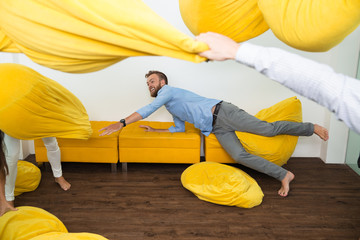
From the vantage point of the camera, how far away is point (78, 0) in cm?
112

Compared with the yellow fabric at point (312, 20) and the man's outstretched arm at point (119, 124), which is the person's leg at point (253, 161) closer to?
the man's outstretched arm at point (119, 124)

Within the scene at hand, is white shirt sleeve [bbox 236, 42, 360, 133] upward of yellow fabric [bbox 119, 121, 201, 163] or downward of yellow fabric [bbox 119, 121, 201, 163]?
upward

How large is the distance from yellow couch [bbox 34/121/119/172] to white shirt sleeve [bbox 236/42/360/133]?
7.39 ft

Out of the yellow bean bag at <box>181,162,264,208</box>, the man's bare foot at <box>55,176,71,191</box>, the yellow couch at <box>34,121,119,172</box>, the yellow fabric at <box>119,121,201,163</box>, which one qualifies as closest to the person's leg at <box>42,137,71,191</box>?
the man's bare foot at <box>55,176,71,191</box>

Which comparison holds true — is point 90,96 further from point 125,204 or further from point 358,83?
point 358,83

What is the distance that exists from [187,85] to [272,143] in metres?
1.10

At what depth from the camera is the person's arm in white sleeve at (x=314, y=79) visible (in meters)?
0.84

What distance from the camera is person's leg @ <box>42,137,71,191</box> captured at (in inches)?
97.2

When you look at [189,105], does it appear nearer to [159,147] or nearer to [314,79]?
[159,147]

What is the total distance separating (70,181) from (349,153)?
278 centimetres

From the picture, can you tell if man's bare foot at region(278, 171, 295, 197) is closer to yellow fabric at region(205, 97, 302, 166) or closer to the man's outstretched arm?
yellow fabric at region(205, 97, 302, 166)

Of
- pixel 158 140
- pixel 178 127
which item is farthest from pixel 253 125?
pixel 158 140

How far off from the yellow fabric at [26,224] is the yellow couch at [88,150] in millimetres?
1106

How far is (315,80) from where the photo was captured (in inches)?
33.8
